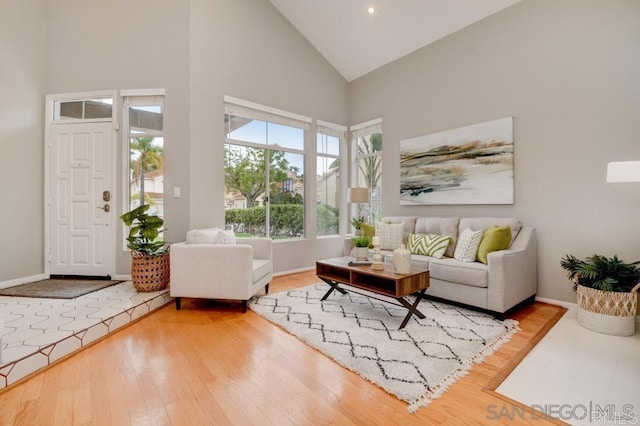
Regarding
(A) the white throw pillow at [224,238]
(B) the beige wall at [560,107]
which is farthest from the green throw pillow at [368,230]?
(A) the white throw pillow at [224,238]

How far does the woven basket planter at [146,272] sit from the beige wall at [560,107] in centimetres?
372

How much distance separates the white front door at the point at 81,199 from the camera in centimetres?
384

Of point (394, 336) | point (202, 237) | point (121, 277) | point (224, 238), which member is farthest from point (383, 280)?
point (121, 277)

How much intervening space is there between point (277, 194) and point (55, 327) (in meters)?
3.02

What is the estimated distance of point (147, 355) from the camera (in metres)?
2.13

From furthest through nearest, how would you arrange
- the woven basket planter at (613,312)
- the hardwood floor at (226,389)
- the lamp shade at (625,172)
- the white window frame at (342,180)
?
the white window frame at (342,180) → the woven basket planter at (613,312) → the lamp shade at (625,172) → the hardwood floor at (226,389)

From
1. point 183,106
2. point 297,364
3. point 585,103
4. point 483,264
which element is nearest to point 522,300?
point 483,264

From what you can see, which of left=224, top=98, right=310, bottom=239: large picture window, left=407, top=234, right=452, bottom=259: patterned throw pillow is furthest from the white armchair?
left=407, top=234, right=452, bottom=259: patterned throw pillow

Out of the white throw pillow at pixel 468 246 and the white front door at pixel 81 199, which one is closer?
the white throw pillow at pixel 468 246

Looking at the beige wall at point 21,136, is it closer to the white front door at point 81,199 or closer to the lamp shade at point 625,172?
the white front door at point 81,199

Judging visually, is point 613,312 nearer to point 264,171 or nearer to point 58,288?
point 264,171

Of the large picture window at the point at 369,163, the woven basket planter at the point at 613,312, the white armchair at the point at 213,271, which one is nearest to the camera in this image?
the woven basket planter at the point at 613,312

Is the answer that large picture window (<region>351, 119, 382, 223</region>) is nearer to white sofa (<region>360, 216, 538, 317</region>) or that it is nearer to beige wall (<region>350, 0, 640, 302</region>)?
beige wall (<region>350, 0, 640, 302</region>)

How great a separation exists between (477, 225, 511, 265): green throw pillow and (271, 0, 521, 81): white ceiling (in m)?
2.68
